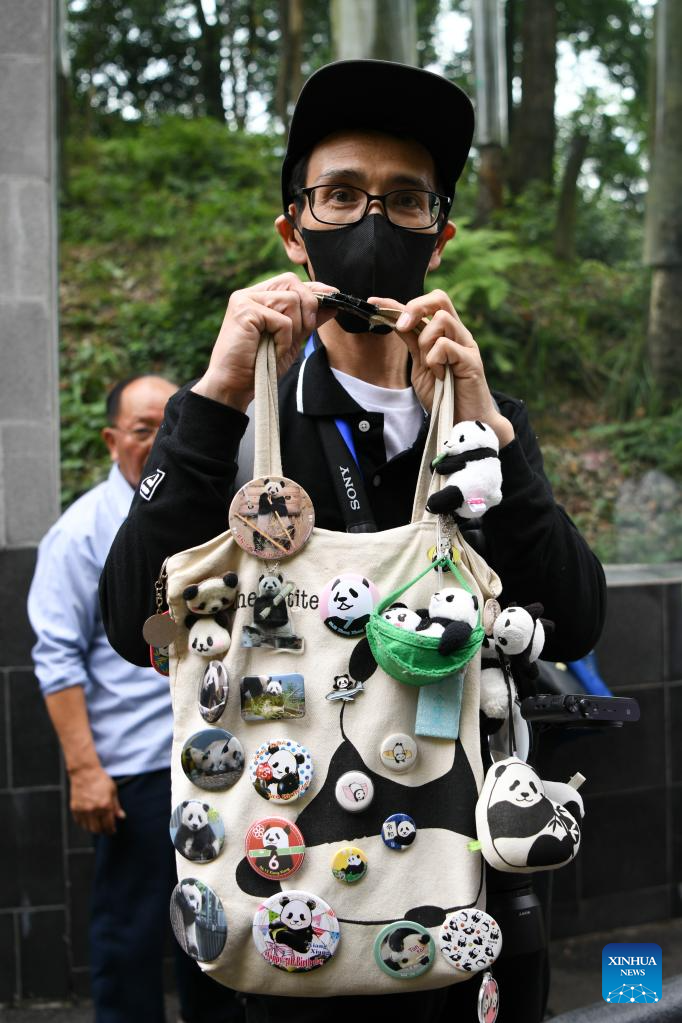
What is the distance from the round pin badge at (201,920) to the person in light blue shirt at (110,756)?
1.93 m

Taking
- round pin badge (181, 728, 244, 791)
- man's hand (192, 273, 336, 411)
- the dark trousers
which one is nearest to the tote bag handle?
man's hand (192, 273, 336, 411)

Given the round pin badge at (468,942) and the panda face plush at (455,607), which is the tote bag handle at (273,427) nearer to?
the panda face plush at (455,607)

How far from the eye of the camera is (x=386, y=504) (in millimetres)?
1805

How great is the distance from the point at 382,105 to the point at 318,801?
4.02 feet

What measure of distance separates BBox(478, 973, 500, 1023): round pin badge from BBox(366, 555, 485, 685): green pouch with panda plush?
483mm

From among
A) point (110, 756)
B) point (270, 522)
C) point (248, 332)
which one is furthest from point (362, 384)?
point (110, 756)

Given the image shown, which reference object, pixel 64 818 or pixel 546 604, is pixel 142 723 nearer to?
pixel 64 818

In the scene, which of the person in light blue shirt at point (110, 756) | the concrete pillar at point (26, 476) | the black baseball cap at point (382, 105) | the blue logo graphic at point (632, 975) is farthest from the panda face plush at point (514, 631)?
the concrete pillar at point (26, 476)

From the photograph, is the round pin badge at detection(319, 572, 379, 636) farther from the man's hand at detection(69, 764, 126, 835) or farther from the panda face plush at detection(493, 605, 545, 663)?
the man's hand at detection(69, 764, 126, 835)

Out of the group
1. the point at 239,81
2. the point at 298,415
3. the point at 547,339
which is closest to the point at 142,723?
the point at 298,415

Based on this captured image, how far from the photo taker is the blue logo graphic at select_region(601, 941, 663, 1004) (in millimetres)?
2238

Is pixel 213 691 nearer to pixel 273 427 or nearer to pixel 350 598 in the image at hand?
pixel 350 598

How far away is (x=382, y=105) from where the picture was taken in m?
1.87

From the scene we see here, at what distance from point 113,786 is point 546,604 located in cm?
211
